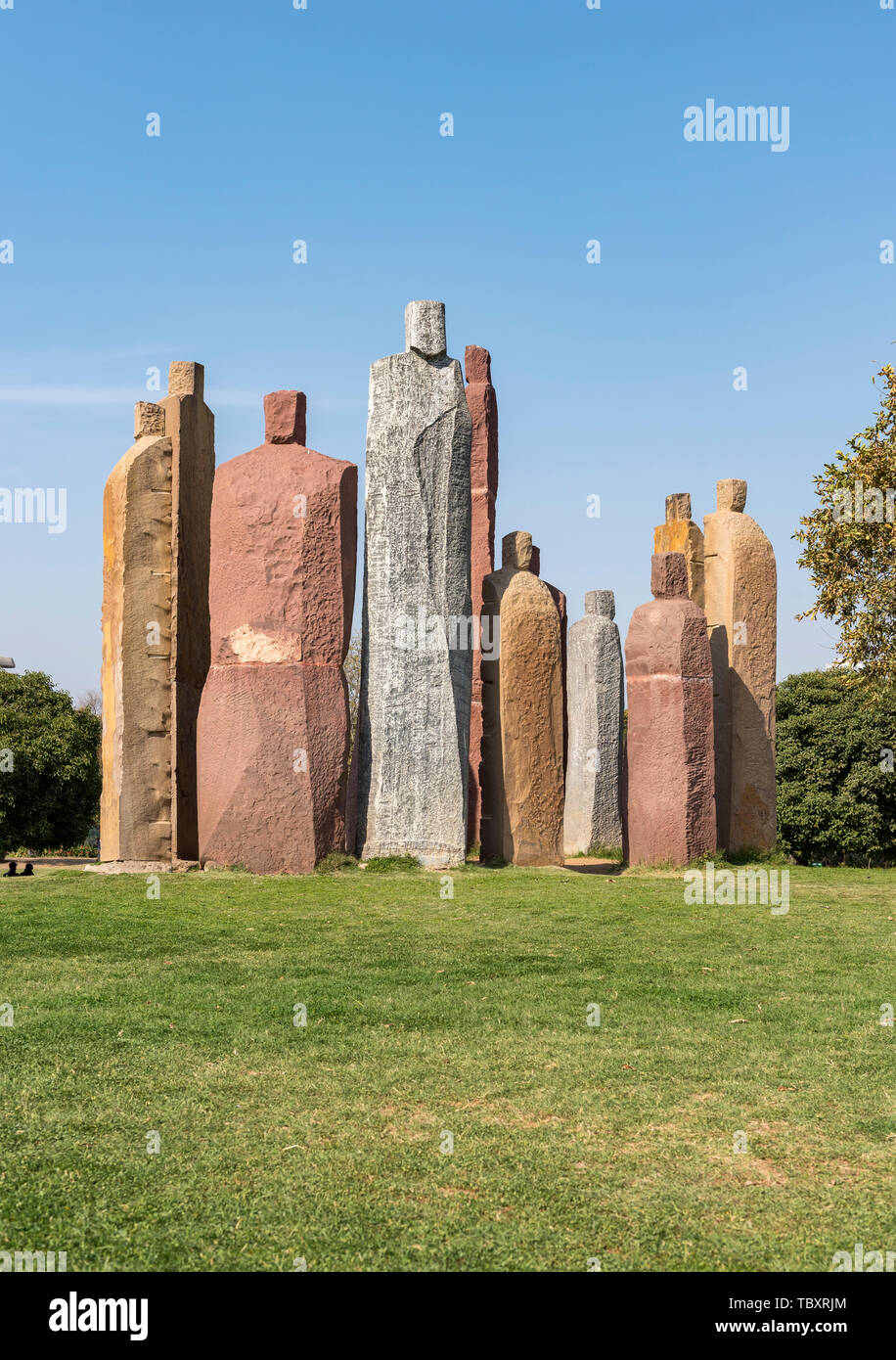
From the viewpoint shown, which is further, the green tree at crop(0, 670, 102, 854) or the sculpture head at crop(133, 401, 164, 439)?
the green tree at crop(0, 670, 102, 854)

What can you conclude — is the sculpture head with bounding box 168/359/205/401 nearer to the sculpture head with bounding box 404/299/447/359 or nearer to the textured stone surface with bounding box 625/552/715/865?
the sculpture head with bounding box 404/299/447/359

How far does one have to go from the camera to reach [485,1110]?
4.26 m

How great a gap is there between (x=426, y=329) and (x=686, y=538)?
12.3 ft

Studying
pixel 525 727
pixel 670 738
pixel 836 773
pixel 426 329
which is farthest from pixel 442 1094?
pixel 836 773

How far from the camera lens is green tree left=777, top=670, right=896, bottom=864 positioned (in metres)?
17.2

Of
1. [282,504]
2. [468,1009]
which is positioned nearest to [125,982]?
[468,1009]

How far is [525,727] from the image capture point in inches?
451

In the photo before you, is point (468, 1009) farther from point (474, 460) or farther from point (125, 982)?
point (474, 460)

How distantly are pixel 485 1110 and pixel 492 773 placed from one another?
7.47 meters

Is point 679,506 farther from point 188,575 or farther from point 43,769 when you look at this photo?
point 43,769

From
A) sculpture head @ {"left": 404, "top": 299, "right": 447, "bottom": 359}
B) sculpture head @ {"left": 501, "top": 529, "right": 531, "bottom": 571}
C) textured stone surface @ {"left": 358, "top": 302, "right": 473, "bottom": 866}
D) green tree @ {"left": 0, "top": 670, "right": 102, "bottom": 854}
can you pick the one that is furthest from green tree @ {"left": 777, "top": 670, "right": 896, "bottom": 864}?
green tree @ {"left": 0, "top": 670, "right": 102, "bottom": 854}

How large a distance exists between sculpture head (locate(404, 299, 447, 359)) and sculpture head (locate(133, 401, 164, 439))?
236cm

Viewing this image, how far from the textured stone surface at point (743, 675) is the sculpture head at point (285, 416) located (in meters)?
4.71

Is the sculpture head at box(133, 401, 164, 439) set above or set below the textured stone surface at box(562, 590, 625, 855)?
above
